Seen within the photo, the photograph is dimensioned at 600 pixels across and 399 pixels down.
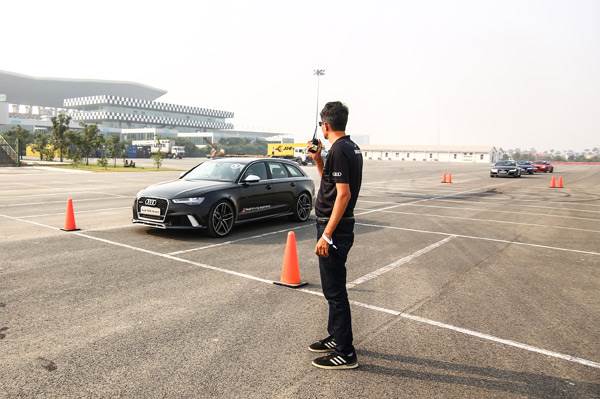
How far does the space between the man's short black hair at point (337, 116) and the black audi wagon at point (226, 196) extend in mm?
5199

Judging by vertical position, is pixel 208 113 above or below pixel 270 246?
above

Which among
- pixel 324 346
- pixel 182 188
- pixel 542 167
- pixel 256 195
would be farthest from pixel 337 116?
pixel 542 167

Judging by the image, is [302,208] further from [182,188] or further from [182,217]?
[182,217]

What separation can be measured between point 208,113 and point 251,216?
173601mm

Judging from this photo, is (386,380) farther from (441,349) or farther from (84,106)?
(84,106)

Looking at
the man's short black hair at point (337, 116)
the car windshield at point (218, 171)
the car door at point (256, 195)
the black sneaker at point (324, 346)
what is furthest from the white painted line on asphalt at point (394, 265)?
the car windshield at point (218, 171)

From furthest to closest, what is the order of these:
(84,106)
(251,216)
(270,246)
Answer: (84,106), (251,216), (270,246)

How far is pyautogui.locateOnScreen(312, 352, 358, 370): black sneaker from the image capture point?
366 centimetres

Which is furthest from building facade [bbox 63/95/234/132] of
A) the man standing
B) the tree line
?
the man standing

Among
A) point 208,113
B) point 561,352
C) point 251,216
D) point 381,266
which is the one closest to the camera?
point 561,352

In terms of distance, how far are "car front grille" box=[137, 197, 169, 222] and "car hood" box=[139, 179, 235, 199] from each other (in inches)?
3.2

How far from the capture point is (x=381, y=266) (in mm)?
7062

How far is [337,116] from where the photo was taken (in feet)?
12.4

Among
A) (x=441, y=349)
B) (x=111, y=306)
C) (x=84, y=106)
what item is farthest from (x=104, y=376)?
(x=84, y=106)
